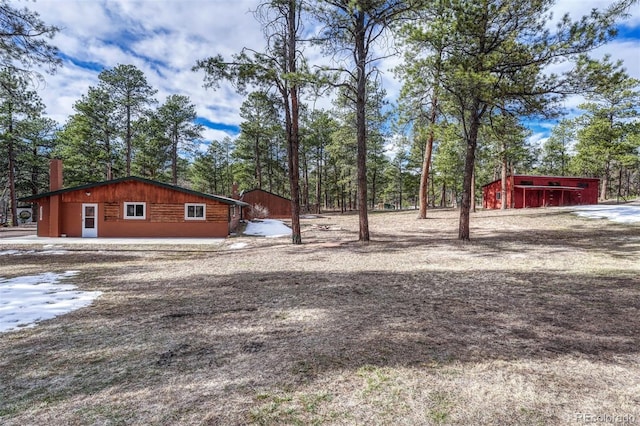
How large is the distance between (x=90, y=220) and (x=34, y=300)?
555 inches

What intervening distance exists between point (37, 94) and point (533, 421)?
13.1m

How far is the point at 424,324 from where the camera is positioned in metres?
4.19

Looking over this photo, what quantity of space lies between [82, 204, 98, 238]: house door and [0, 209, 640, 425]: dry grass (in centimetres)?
1084

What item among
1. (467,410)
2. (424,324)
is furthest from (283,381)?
(424,324)

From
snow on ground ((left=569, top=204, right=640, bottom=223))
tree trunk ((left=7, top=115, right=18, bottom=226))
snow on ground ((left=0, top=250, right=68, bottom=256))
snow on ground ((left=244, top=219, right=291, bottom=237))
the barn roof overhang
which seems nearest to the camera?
snow on ground ((left=0, top=250, right=68, bottom=256))

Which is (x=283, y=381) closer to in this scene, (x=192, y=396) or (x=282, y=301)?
(x=192, y=396)

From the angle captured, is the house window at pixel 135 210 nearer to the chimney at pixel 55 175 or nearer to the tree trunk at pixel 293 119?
the chimney at pixel 55 175

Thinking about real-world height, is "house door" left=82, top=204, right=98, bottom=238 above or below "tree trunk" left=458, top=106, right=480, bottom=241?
below

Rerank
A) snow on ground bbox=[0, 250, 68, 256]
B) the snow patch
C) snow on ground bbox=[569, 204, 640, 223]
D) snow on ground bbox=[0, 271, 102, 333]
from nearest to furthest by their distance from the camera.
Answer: snow on ground bbox=[0, 271, 102, 333] → snow on ground bbox=[0, 250, 68, 256] → the snow patch → snow on ground bbox=[569, 204, 640, 223]

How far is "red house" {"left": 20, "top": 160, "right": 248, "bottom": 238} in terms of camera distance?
17.3 metres

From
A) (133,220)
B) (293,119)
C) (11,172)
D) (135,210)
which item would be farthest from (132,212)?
(11,172)

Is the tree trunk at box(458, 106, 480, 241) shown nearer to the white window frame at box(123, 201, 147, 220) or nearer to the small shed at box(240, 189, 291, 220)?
the white window frame at box(123, 201, 147, 220)

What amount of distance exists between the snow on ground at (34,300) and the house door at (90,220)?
Result: 11.3 m

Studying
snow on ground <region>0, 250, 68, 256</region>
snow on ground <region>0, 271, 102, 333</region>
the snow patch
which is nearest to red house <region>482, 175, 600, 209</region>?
the snow patch
